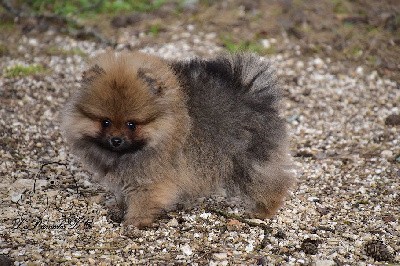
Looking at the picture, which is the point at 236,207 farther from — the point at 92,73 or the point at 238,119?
the point at 92,73

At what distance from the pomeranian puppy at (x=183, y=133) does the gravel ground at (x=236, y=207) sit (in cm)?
26

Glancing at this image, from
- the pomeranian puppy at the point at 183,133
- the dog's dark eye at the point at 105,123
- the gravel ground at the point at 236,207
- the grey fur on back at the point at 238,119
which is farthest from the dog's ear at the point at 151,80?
the gravel ground at the point at 236,207

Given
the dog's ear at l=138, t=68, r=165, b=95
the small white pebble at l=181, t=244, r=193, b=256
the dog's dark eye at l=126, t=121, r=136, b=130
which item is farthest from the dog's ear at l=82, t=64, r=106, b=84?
the small white pebble at l=181, t=244, r=193, b=256

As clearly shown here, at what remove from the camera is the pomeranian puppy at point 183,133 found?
4.41 meters

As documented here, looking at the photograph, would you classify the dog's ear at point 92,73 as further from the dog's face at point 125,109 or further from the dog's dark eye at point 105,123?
the dog's dark eye at point 105,123

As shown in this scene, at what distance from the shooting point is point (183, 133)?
457cm

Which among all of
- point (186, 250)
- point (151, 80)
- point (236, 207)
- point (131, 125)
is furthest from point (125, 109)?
point (236, 207)

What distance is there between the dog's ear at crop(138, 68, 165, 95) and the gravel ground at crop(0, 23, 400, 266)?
1059mm

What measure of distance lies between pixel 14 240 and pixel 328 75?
4.93m

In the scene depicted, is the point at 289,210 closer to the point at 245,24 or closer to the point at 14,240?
the point at 14,240

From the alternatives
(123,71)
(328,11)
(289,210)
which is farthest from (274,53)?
(123,71)

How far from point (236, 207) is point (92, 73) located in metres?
1.66

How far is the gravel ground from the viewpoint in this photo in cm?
424

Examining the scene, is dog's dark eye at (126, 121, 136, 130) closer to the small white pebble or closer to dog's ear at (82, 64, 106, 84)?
dog's ear at (82, 64, 106, 84)
